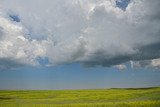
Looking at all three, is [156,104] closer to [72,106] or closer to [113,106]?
[113,106]

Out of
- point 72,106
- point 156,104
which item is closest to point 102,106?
point 72,106

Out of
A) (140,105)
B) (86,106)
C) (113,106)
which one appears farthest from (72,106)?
(140,105)

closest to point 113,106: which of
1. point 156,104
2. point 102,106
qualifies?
point 102,106

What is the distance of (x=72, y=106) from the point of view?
180 feet

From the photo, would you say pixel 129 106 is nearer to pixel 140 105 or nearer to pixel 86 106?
pixel 140 105

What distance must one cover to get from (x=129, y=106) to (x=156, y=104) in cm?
483

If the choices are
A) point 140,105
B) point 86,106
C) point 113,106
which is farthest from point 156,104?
point 86,106

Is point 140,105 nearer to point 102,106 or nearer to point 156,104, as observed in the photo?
point 156,104

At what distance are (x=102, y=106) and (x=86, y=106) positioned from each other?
2.95m

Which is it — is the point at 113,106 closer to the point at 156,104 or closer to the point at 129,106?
the point at 129,106

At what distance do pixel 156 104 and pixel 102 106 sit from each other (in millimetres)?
9434

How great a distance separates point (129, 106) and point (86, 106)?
7.68 m

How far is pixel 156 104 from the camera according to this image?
52031mm

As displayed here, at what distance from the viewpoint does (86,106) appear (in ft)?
176
